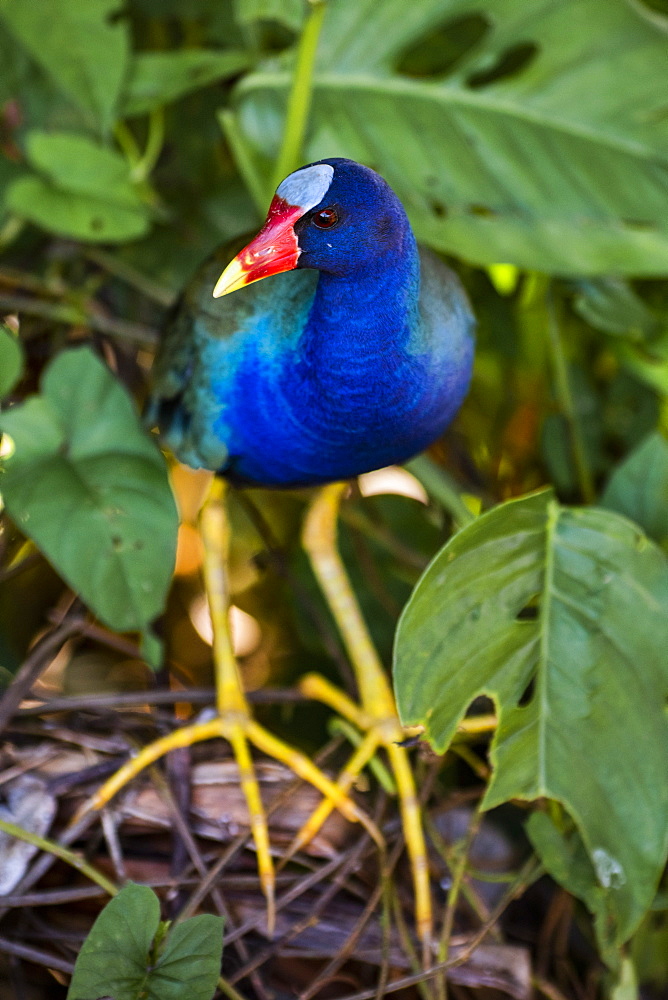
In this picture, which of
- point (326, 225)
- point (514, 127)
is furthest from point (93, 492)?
point (514, 127)

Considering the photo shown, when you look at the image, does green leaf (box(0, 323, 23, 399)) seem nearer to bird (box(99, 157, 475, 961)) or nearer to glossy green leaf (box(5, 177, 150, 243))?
bird (box(99, 157, 475, 961))

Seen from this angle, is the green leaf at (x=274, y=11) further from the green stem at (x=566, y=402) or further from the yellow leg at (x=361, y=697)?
the yellow leg at (x=361, y=697)

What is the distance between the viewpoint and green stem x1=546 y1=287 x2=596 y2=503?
1344mm

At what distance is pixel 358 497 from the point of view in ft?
4.63

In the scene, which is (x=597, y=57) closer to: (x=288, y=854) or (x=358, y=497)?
(x=358, y=497)

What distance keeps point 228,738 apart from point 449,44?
3.66 ft

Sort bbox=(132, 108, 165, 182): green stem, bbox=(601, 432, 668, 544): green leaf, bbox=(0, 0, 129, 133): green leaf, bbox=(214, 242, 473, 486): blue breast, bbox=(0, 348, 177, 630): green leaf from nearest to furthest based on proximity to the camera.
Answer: bbox=(214, 242, 473, 486): blue breast
bbox=(0, 348, 177, 630): green leaf
bbox=(601, 432, 668, 544): green leaf
bbox=(0, 0, 129, 133): green leaf
bbox=(132, 108, 165, 182): green stem

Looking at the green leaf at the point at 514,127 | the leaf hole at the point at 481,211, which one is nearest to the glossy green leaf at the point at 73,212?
the green leaf at the point at 514,127

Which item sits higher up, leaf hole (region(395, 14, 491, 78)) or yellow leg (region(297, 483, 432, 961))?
leaf hole (region(395, 14, 491, 78))

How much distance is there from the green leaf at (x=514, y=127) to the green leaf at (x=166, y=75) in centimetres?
6

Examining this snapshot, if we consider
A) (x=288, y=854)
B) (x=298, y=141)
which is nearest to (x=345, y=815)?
(x=288, y=854)

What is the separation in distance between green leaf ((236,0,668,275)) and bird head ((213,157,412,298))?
1.21 ft

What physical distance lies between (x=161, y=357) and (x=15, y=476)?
0.27m

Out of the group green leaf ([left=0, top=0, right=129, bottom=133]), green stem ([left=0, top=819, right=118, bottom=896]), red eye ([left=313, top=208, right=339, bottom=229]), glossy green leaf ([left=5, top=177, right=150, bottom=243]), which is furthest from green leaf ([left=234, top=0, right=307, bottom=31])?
green stem ([left=0, top=819, right=118, bottom=896])
